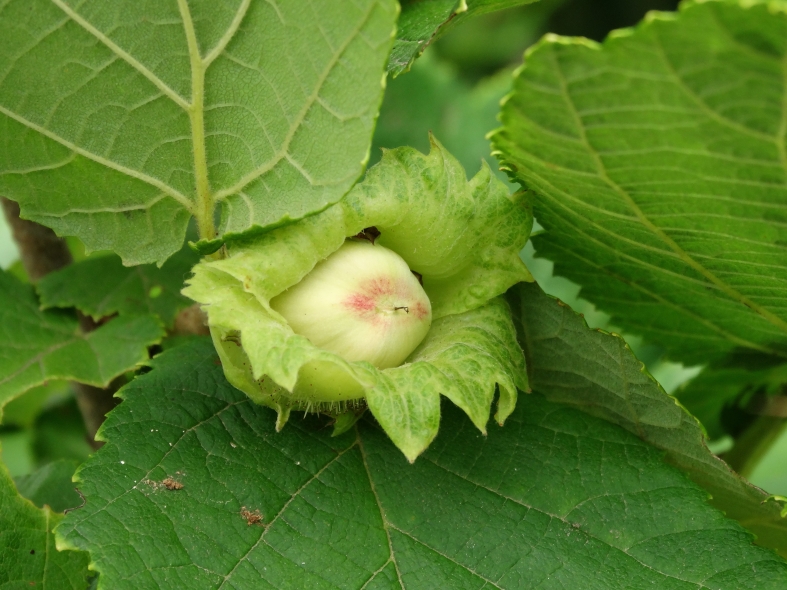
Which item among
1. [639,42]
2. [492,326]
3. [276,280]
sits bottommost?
[492,326]

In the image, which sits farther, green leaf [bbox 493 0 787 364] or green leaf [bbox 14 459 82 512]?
green leaf [bbox 14 459 82 512]

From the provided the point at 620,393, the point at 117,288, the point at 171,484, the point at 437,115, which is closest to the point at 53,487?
the point at 117,288

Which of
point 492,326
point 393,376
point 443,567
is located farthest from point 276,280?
point 443,567

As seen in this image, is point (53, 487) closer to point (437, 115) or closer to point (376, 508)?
point (376, 508)

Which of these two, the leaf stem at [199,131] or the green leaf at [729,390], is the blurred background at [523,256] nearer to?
the green leaf at [729,390]

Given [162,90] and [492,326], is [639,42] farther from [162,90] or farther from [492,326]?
[162,90]

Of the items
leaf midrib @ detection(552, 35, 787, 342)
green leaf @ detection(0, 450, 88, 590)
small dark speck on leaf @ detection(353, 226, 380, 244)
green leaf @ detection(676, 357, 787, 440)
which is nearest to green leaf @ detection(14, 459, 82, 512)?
green leaf @ detection(0, 450, 88, 590)

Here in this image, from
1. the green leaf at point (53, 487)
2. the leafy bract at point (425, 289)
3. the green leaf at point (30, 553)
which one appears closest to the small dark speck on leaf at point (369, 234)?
the leafy bract at point (425, 289)

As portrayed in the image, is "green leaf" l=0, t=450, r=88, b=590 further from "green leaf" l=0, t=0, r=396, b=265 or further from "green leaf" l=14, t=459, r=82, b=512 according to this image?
"green leaf" l=0, t=0, r=396, b=265
